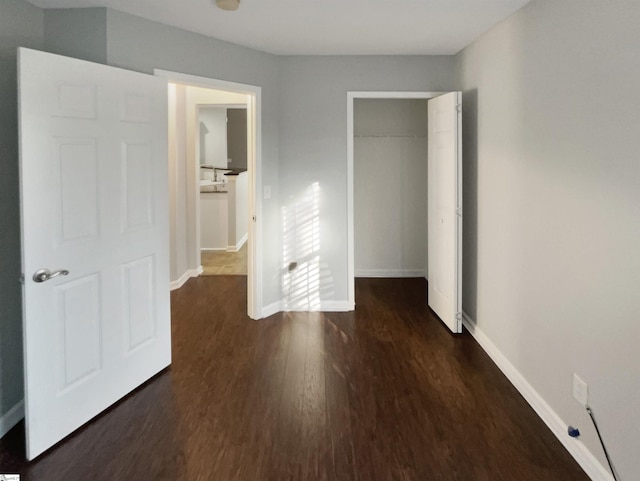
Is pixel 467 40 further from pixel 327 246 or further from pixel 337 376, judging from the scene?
pixel 337 376

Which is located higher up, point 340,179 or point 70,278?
point 340,179

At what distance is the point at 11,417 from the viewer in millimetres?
2559

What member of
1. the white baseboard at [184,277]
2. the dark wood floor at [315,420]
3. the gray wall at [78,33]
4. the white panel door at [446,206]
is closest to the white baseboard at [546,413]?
the dark wood floor at [315,420]

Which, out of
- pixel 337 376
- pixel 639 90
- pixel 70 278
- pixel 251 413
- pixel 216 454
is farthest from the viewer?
pixel 337 376

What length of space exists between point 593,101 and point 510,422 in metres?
1.65

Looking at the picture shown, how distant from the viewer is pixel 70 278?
247 centimetres

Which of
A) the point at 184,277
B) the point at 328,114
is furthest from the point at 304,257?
the point at 184,277

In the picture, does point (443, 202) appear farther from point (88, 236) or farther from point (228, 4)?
point (88, 236)

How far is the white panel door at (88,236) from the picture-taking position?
2264 mm

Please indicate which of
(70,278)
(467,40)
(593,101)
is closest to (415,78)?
(467,40)

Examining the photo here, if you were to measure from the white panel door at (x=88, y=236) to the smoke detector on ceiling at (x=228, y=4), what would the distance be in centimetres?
60

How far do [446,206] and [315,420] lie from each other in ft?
7.03

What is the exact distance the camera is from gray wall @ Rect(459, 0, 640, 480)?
191 centimetres

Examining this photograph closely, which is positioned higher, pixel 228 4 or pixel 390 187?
pixel 228 4
